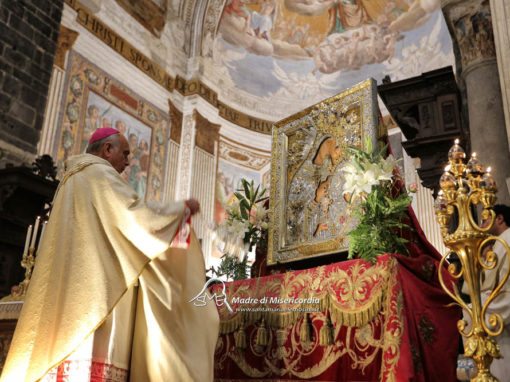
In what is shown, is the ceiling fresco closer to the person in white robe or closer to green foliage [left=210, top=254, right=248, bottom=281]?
green foliage [left=210, top=254, right=248, bottom=281]

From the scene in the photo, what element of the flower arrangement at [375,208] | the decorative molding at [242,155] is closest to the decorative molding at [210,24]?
the decorative molding at [242,155]

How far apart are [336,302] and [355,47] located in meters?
10.9

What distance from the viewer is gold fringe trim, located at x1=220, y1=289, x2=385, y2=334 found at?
92.3 inches

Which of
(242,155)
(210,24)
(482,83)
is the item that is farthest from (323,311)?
(210,24)

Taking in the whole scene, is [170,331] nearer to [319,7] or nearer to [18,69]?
[18,69]

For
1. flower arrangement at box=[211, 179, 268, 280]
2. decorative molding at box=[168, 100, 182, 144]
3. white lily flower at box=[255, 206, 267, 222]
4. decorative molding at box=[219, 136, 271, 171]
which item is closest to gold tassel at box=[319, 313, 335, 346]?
flower arrangement at box=[211, 179, 268, 280]

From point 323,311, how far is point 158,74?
8721 millimetres

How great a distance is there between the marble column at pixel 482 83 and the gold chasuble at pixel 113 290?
3275mm

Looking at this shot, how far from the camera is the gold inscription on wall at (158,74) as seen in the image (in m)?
8.83

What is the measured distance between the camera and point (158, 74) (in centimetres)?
1034

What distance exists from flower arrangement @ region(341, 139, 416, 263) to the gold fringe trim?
10.4 inches

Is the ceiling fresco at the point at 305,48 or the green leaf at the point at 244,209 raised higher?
the ceiling fresco at the point at 305,48

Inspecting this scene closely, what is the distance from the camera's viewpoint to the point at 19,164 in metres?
6.08

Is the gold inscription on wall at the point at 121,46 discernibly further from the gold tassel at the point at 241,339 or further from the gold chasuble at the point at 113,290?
the gold tassel at the point at 241,339
